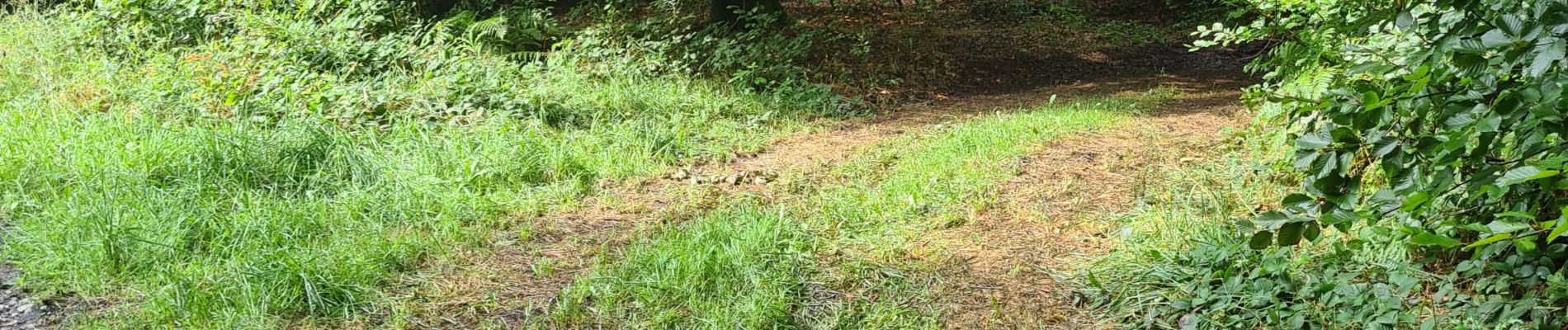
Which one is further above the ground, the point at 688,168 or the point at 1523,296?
the point at 1523,296

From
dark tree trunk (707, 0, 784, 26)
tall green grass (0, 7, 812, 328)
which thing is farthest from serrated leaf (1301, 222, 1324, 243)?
dark tree trunk (707, 0, 784, 26)

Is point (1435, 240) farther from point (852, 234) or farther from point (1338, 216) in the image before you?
point (852, 234)

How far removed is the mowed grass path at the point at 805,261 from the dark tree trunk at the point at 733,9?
444 cm

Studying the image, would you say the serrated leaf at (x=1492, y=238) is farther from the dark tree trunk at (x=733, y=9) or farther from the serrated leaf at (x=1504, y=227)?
the dark tree trunk at (x=733, y=9)

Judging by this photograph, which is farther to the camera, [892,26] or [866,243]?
[892,26]

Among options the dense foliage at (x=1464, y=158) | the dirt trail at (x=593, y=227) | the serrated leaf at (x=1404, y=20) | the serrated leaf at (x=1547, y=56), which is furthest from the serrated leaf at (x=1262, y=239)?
the dirt trail at (x=593, y=227)

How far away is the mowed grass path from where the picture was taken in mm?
3320

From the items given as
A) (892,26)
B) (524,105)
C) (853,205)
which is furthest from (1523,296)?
(892,26)

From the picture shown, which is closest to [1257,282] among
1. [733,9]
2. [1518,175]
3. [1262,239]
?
[1262,239]

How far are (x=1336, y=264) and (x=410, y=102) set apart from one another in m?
4.94

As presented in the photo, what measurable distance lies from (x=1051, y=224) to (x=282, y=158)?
→ 349cm

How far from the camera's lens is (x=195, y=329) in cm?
325

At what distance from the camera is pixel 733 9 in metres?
9.48

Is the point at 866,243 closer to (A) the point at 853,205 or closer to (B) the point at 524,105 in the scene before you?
(A) the point at 853,205
